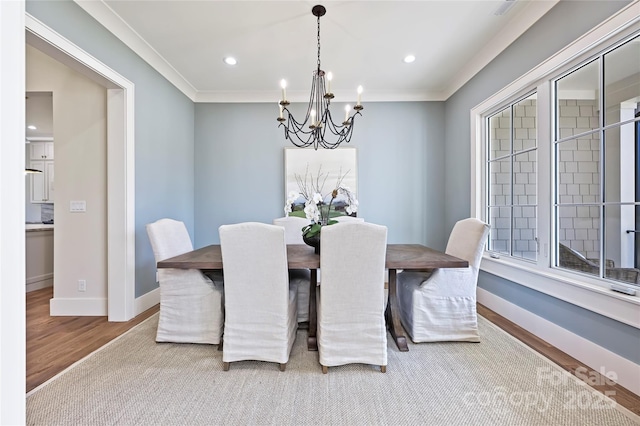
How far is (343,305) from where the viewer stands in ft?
5.51

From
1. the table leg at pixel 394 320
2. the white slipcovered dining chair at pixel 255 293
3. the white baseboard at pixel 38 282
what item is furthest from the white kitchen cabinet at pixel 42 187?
the table leg at pixel 394 320

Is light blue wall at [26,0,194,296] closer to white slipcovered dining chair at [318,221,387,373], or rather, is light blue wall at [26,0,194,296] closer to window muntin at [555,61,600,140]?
white slipcovered dining chair at [318,221,387,373]

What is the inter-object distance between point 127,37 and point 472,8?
10.0 feet

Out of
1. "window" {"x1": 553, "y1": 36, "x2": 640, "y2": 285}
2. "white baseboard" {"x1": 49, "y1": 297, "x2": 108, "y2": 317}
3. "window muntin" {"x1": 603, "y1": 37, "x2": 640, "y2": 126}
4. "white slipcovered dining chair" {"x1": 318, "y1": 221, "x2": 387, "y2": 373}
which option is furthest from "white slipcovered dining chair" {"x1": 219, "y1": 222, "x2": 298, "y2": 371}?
"window muntin" {"x1": 603, "y1": 37, "x2": 640, "y2": 126}

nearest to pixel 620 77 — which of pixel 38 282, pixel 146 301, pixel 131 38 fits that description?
pixel 131 38

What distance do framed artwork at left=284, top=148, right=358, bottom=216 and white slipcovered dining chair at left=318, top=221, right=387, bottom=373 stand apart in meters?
2.23

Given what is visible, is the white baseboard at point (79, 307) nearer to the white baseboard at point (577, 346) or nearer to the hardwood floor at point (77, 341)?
the hardwood floor at point (77, 341)

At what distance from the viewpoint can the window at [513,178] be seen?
243 cm

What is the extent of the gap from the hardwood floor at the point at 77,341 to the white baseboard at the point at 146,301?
55 mm

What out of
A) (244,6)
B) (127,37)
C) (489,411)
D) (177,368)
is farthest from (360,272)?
(127,37)

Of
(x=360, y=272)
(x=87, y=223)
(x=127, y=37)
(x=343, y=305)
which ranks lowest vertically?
(x=343, y=305)

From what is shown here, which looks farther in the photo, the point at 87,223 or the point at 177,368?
the point at 87,223

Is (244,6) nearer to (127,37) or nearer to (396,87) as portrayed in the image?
(127,37)

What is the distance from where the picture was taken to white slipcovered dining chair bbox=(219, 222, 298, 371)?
5.30 feet
